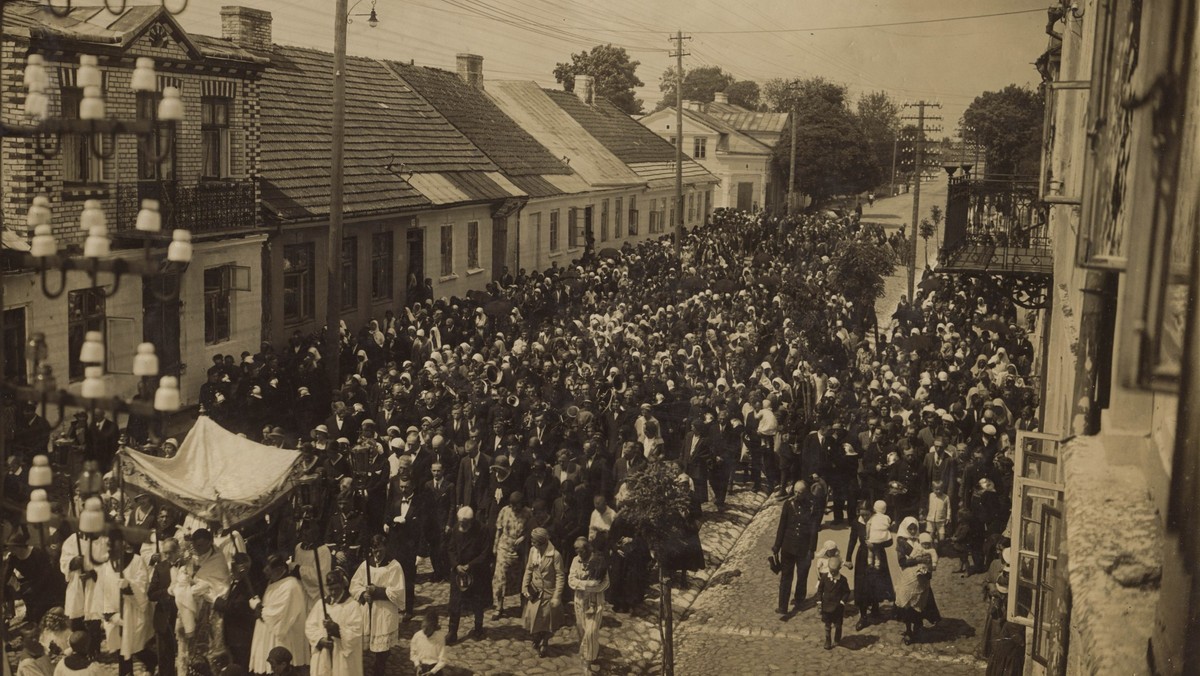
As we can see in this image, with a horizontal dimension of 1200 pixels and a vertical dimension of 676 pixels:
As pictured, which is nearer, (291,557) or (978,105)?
(291,557)

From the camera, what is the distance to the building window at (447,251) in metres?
29.0

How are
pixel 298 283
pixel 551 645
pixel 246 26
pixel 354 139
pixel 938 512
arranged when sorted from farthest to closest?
pixel 354 139 → pixel 246 26 → pixel 298 283 → pixel 938 512 → pixel 551 645

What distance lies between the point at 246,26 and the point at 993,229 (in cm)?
1627

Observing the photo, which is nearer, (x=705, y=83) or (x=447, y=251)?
(x=447, y=251)

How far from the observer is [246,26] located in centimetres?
2486

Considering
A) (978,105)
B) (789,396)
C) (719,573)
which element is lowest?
(719,573)

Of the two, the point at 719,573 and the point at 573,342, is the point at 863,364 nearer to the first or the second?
the point at 573,342

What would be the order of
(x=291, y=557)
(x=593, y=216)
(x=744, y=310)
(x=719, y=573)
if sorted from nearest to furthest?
(x=291, y=557)
(x=719, y=573)
(x=744, y=310)
(x=593, y=216)

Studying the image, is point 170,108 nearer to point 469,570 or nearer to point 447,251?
point 469,570

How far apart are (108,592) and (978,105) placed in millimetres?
25388

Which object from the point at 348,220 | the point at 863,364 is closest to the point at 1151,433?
the point at 863,364

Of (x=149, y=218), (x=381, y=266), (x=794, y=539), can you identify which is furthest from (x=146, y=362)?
(x=381, y=266)

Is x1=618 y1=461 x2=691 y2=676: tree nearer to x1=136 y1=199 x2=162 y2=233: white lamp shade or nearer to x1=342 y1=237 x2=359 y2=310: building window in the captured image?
x1=136 y1=199 x2=162 y2=233: white lamp shade

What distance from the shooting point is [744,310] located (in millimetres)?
26672
